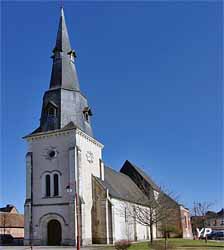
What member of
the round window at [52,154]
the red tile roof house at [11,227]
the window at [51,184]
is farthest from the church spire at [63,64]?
the red tile roof house at [11,227]

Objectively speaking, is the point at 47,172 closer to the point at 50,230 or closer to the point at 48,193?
the point at 48,193

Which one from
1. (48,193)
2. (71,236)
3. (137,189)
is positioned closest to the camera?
(71,236)

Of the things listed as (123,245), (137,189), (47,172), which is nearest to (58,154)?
(47,172)

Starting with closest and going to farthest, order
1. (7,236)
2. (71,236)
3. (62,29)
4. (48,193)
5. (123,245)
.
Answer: (123,245) < (71,236) < (48,193) < (62,29) < (7,236)

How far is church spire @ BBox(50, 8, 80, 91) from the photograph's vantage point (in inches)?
1564

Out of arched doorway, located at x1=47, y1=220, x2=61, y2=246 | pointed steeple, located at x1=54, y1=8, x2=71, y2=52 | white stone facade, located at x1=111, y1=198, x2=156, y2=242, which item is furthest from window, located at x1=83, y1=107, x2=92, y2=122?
arched doorway, located at x1=47, y1=220, x2=61, y2=246

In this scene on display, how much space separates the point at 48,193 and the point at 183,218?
30.2 m

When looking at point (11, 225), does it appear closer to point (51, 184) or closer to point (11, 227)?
point (11, 227)

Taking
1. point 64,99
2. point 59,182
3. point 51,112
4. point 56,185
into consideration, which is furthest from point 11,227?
point 64,99

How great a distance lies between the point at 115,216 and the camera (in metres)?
37.9

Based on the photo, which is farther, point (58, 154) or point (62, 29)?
point (62, 29)

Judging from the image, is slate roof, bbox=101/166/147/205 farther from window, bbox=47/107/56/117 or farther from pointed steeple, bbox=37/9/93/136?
window, bbox=47/107/56/117

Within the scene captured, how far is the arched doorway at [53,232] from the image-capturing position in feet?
116

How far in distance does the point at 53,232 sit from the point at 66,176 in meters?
5.51
